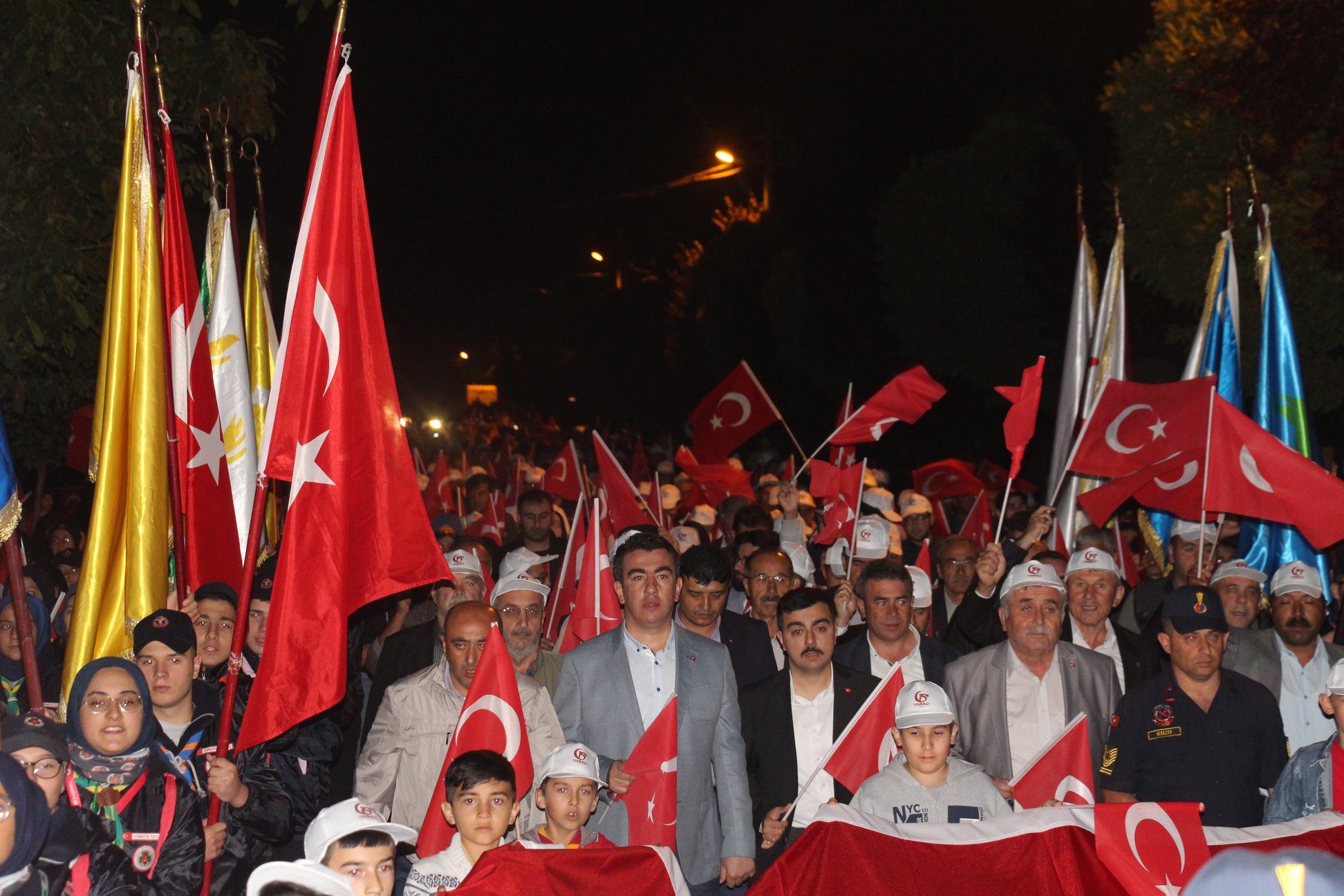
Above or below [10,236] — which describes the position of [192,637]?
below

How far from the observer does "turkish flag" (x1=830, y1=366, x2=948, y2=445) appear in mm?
10734

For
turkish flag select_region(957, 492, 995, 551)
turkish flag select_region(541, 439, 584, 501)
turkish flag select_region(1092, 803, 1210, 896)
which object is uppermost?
turkish flag select_region(541, 439, 584, 501)

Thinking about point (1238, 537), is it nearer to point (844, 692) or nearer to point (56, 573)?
point (844, 692)

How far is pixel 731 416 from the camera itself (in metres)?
15.0

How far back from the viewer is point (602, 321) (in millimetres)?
50344

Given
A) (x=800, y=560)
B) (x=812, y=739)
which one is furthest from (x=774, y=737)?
(x=800, y=560)

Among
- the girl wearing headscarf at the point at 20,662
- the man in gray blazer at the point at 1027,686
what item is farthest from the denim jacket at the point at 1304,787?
the girl wearing headscarf at the point at 20,662

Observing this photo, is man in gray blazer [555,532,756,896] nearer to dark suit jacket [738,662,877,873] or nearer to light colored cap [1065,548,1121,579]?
dark suit jacket [738,662,877,873]

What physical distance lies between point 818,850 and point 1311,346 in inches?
738

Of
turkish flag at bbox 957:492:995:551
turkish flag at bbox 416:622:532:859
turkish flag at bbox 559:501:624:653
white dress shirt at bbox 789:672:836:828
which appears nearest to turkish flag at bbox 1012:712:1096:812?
white dress shirt at bbox 789:672:836:828

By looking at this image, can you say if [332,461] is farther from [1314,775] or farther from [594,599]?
[1314,775]

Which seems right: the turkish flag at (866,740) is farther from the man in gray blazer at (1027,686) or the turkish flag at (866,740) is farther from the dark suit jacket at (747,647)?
the dark suit jacket at (747,647)

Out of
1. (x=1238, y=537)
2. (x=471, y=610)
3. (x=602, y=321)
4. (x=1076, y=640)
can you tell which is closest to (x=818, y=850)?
(x=471, y=610)

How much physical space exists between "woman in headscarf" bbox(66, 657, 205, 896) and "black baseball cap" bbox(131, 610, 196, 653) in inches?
21.6
